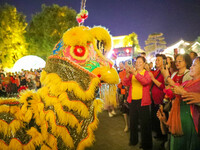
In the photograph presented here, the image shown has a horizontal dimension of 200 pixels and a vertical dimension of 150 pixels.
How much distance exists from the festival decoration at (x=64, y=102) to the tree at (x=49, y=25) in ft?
70.2

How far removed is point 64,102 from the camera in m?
1.44

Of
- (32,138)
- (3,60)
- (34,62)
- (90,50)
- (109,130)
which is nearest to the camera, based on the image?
(32,138)

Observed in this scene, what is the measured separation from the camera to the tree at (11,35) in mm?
21047

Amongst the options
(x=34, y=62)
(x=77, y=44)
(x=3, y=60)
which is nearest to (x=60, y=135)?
(x=77, y=44)

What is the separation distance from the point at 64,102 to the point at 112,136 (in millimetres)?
2562

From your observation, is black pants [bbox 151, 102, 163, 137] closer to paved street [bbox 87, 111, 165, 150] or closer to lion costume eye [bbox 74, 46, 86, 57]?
paved street [bbox 87, 111, 165, 150]

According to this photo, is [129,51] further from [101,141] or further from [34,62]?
[101,141]

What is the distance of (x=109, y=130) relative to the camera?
3.88 m

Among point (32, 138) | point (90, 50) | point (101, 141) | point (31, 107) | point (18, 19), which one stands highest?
point (18, 19)

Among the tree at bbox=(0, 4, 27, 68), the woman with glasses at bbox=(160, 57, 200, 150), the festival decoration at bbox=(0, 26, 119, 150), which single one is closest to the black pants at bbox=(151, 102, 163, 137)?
the woman with glasses at bbox=(160, 57, 200, 150)

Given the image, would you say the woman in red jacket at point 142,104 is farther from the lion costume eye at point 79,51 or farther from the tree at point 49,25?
the tree at point 49,25

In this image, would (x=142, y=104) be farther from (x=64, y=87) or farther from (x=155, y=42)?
(x=155, y=42)

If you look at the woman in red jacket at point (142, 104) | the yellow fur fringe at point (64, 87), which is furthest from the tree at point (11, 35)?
the yellow fur fringe at point (64, 87)

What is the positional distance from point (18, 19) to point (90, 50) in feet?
86.9
